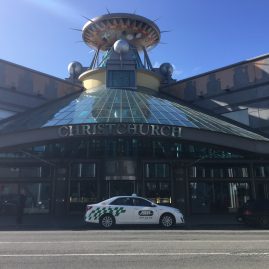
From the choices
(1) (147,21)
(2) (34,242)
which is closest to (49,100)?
(1) (147,21)

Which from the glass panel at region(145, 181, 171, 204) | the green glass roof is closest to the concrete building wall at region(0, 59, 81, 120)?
the green glass roof

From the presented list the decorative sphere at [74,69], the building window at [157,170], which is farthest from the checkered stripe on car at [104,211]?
the decorative sphere at [74,69]

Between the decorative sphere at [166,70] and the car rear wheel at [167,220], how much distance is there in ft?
85.0

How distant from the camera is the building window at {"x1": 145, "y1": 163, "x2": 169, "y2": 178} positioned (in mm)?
25438

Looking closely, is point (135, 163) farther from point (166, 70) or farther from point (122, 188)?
point (166, 70)

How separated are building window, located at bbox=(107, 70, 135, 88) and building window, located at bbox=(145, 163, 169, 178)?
10.0 metres

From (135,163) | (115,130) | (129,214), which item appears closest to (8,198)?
(135,163)

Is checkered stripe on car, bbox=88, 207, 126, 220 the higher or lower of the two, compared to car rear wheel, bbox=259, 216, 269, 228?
higher

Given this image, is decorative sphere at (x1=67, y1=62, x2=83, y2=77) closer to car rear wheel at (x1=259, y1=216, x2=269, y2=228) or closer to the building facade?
the building facade

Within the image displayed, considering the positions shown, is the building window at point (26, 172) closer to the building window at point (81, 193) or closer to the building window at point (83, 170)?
the building window at point (83, 170)

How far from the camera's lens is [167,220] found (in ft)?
56.0

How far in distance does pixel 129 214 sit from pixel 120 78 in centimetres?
1895

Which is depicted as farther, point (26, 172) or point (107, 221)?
point (26, 172)

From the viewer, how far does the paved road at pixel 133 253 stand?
7.96 m
